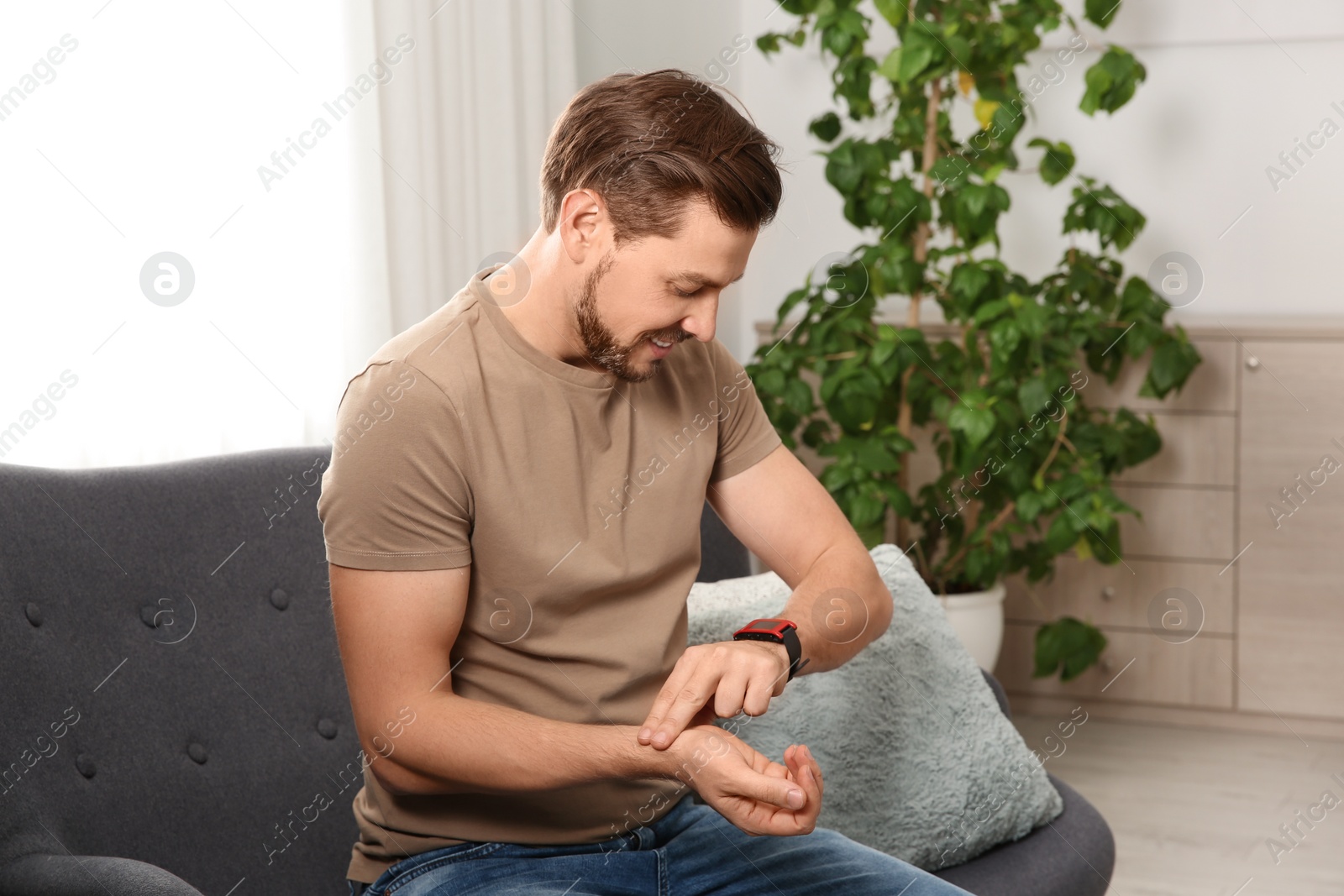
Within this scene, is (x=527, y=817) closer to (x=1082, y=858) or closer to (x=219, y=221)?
(x=1082, y=858)

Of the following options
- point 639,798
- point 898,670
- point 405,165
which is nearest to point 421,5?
point 405,165

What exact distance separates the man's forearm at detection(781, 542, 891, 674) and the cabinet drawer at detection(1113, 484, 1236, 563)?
6.26 ft

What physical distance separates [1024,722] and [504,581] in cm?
252

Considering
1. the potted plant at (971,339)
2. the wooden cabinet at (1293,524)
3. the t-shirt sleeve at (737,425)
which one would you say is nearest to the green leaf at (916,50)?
the potted plant at (971,339)

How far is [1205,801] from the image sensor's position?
2.95 m

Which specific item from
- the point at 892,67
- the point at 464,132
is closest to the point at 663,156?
the point at 464,132

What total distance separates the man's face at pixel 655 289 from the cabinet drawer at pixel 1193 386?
2152 mm

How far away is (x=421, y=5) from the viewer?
8.32ft

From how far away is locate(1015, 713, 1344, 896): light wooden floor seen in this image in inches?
101

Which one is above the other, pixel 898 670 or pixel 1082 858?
pixel 898 670

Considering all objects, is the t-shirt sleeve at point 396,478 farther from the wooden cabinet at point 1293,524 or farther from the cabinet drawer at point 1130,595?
the wooden cabinet at point 1293,524

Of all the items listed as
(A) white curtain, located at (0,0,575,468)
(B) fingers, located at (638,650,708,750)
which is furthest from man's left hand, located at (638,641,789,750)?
(A) white curtain, located at (0,0,575,468)

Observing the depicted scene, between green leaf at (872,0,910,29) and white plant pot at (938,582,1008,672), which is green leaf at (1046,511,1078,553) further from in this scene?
green leaf at (872,0,910,29)

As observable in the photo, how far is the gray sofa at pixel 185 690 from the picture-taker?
1427 millimetres
